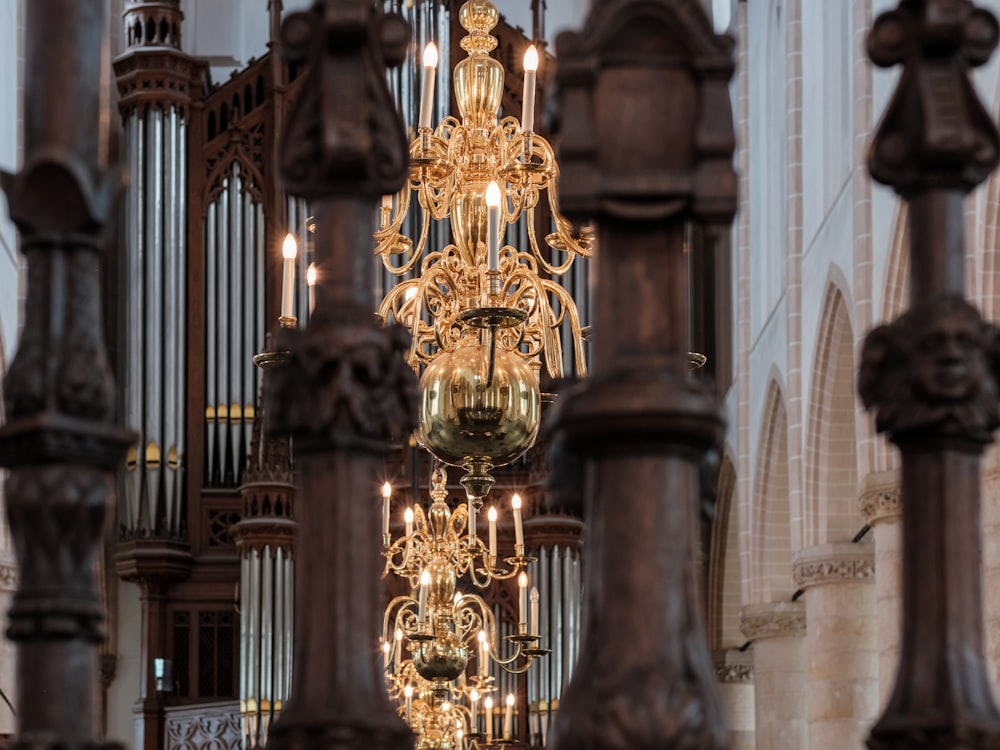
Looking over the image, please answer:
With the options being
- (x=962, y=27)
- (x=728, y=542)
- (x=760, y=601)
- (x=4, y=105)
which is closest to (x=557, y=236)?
(x=962, y=27)

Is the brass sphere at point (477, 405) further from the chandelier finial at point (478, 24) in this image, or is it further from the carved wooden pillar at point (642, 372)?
the carved wooden pillar at point (642, 372)

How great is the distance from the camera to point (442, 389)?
7.83m

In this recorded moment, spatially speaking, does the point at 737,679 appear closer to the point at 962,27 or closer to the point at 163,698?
the point at 163,698

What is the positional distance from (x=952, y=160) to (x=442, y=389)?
15.4ft

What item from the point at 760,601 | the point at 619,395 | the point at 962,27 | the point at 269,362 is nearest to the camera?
the point at 619,395

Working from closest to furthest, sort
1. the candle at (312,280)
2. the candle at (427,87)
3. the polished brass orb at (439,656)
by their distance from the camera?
the candle at (312,280) → the candle at (427,87) → the polished brass orb at (439,656)

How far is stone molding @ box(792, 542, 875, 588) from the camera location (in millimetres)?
17344

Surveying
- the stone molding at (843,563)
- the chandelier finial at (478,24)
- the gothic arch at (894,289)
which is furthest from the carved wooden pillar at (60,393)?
the stone molding at (843,563)

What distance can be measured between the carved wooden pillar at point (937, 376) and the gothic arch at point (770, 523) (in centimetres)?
1697

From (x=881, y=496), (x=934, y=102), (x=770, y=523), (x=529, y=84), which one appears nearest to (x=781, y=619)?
(x=770, y=523)

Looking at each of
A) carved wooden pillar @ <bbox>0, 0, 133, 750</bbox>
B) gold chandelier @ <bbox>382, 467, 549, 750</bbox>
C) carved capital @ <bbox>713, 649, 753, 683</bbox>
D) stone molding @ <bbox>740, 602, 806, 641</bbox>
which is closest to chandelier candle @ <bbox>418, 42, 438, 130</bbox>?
gold chandelier @ <bbox>382, 467, 549, 750</bbox>

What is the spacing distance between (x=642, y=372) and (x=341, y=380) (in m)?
0.44

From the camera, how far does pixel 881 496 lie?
14.6m

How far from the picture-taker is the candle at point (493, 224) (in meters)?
8.43
